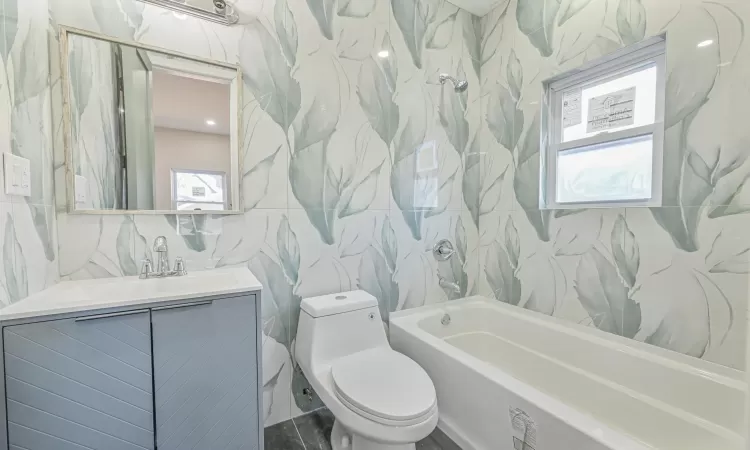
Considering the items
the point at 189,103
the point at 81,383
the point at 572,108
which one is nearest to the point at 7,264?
the point at 81,383

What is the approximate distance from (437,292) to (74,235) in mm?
1944

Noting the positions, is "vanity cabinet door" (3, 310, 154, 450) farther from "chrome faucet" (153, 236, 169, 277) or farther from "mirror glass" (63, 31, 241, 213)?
"mirror glass" (63, 31, 241, 213)

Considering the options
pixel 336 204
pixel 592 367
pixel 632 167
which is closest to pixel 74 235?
pixel 336 204

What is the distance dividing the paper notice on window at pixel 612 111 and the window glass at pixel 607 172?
0.10m

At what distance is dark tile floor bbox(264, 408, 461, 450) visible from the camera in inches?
58.4

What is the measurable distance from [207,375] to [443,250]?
4.99ft

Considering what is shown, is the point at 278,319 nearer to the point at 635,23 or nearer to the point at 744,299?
the point at 744,299

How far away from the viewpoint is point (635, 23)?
142 centimetres

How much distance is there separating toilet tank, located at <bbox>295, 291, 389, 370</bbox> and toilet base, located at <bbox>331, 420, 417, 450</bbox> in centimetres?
34

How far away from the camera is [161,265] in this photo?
133 centimetres

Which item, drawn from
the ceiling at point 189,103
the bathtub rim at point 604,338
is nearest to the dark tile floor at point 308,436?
the bathtub rim at point 604,338

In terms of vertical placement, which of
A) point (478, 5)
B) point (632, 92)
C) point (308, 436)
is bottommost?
point (308, 436)

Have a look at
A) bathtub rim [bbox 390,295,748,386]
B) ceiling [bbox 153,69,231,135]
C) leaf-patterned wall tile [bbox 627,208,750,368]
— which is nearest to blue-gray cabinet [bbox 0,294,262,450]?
ceiling [bbox 153,69,231,135]

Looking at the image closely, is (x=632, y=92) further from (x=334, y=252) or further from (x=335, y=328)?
(x=335, y=328)
